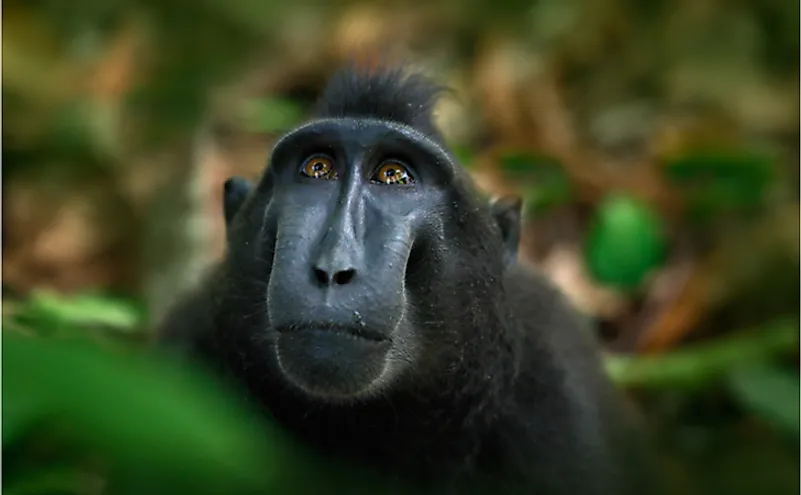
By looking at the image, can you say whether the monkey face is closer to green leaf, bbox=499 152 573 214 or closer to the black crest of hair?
the black crest of hair

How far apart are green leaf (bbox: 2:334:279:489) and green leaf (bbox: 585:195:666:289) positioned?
150 inches

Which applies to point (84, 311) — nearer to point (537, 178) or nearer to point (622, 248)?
point (622, 248)

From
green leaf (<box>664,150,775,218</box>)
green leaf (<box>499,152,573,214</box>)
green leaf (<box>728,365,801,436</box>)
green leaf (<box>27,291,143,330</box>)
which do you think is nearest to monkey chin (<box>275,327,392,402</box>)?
green leaf (<box>27,291,143,330</box>)

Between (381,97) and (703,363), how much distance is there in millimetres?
1942

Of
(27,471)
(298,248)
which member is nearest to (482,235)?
(298,248)

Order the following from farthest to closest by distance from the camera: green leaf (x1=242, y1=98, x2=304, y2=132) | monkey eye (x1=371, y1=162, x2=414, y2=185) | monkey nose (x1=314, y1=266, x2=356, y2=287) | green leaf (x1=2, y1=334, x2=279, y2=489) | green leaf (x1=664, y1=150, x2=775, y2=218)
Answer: green leaf (x1=242, y1=98, x2=304, y2=132), green leaf (x1=664, y1=150, x2=775, y2=218), monkey eye (x1=371, y1=162, x2=414, y2=185), monkey nose (x1=314, y1=266, x2=356, y2=287), green leaf (x1=2, y1=334, x2=279, y2=489)

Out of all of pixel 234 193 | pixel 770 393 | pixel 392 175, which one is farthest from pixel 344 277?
pixel 770 393

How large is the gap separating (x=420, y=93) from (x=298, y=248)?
711 millimetres

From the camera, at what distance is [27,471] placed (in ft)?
7.63

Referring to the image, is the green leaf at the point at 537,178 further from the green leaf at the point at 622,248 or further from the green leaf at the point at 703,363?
the green leaf at the point at 703,363

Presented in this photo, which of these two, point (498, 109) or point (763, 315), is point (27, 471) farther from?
point (498, 109)

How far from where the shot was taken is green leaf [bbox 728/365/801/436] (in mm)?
3275

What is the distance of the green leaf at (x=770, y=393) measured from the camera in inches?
129

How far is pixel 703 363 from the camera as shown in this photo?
365 cm
